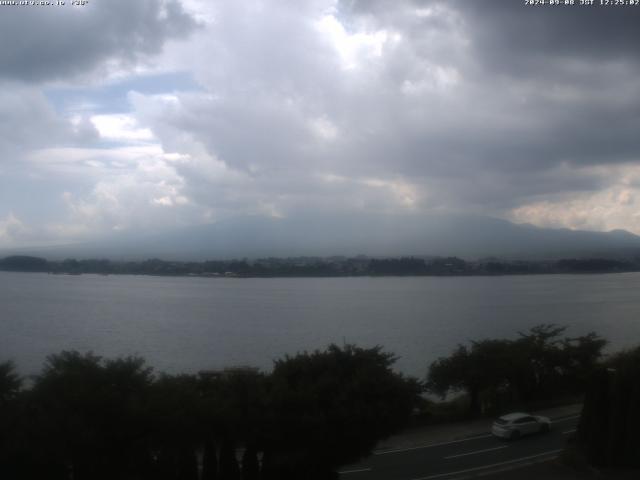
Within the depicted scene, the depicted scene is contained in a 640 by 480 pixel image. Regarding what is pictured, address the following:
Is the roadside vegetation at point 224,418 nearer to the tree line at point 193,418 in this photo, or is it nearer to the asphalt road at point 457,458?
the tree line at point 193,418

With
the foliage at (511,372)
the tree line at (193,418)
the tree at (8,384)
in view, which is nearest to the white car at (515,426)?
the foliage at (511,372)

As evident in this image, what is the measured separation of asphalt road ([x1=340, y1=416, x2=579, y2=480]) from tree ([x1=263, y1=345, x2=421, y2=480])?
1.46 metres

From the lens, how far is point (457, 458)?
34.1ft

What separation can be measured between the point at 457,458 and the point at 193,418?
504 cm

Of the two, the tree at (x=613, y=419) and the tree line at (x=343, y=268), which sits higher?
the tree line at (x=343, y=268)

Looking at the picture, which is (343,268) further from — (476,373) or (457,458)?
(457,458)

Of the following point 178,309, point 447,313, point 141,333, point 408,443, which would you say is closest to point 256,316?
point 178,309

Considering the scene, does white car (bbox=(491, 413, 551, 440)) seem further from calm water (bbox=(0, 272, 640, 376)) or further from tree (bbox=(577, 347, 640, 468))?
calm water (bbox=(0, 272, 640, 376))

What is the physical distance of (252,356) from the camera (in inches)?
888

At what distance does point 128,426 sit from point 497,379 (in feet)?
36.2

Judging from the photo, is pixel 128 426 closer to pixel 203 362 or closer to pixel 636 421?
pixel 636 421

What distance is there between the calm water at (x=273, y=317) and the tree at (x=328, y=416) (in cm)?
970

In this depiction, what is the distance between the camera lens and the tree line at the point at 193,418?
22.3 feet

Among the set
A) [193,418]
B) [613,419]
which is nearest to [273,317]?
[613,419]
